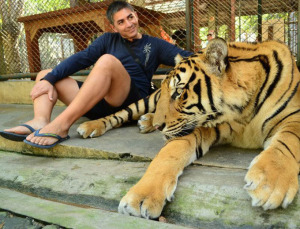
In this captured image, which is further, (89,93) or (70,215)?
(89,93)

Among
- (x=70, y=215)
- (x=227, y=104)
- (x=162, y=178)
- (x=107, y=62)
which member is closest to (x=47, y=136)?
(x=107, y=62)

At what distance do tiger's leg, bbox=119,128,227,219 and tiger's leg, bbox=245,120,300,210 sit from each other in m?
0.34

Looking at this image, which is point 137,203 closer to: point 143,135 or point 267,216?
point 267,216

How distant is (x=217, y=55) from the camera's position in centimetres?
154

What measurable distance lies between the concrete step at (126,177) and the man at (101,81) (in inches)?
7.1

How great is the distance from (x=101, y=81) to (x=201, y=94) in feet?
3.10

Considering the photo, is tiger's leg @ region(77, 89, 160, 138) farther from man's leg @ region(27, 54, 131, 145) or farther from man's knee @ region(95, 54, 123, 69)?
man's knee @ region(95, 54, 123, 69)

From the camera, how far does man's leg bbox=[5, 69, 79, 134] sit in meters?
2.36

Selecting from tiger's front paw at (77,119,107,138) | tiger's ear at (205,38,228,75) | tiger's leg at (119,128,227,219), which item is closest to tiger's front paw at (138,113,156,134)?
tiger's front paw at (77,119,107,138)

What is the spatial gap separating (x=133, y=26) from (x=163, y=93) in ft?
3.62

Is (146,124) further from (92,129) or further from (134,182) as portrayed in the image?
(134,182)

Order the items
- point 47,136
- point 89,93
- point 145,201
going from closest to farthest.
Answer: 1. point 145,201
2. point 47,136
3. point 89,93

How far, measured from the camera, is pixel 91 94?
2.27m

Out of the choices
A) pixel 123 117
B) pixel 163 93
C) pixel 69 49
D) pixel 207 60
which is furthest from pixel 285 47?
pixel 69 49
